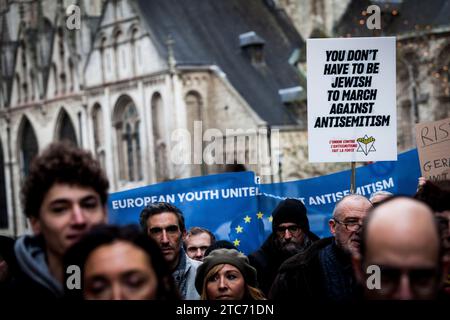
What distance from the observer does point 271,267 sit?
23.6 feet

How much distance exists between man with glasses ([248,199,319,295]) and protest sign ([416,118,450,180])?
0.92m

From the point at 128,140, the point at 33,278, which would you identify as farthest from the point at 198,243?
the point at 128,140

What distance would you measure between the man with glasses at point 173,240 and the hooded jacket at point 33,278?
2342 mm

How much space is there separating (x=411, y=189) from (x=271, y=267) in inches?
69.9

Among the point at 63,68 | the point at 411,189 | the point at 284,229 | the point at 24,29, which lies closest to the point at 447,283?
the point at 284,229

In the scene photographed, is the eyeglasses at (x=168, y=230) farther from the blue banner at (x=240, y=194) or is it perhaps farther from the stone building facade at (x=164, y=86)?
the stone building facade at (x=164, y=86)

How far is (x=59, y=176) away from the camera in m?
3.37

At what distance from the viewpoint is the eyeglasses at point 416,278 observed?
2744 mm

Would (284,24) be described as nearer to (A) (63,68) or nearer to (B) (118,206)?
(A) (63,68)

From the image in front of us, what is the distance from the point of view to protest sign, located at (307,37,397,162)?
21.2 feet

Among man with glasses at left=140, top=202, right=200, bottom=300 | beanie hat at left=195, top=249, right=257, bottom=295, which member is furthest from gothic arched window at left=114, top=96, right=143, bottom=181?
beanie hat at left=195, top=249, right=257, bottom=295

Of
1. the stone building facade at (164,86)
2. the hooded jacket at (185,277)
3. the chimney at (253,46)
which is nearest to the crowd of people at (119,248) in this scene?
the hooded jacket at (185,277)

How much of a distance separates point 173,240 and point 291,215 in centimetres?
160

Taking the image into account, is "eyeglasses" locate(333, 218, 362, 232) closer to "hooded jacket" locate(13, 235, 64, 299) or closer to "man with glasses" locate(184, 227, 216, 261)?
"man with glasses" locate(184, 227, 216, 261)
